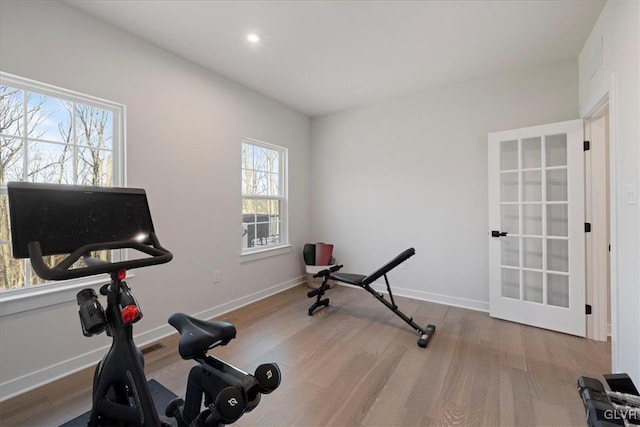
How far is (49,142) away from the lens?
204 centimetres

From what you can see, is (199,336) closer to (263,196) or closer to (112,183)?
(112,183)

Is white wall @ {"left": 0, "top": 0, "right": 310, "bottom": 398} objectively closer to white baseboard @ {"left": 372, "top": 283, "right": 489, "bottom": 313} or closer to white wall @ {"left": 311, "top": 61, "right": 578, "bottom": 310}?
white wall @ {"left": 311, "top": 61, "right": 578, "bottom": 310}

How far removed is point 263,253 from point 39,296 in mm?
2146

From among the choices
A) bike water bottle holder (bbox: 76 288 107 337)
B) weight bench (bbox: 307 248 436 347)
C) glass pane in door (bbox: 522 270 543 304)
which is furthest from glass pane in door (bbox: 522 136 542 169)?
bike water bottle holder (bbox: 76 288 107 337)

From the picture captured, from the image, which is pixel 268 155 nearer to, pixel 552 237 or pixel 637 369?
pixel 552 237

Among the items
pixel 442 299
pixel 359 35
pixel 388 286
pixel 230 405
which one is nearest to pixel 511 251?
pixel 442 299

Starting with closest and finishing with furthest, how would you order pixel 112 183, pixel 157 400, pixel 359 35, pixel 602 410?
pixel 602 410, pixel 157 400, pixel 112 183, pixel 359 35

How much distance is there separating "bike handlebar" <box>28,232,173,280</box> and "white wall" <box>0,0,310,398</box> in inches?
62.9

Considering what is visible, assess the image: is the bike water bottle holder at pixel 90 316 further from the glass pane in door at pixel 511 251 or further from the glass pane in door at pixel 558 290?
the glass pane in door at pixel 558 290

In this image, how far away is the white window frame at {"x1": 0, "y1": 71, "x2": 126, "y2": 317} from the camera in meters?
1.82

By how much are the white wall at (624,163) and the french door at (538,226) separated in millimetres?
780

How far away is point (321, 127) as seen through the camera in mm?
4520

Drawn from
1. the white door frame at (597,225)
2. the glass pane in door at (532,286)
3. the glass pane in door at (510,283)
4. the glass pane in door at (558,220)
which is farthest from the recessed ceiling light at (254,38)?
the glass pane in door at (532,286)

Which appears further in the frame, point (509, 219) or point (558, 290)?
point (509, 219)
